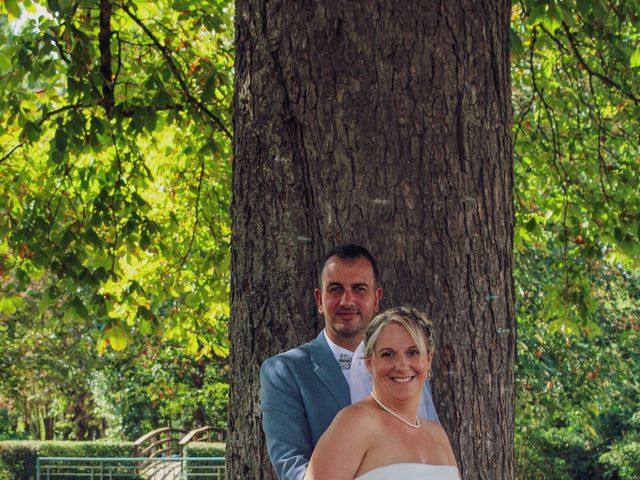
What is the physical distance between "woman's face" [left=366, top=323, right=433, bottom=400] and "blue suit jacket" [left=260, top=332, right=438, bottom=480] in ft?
1.34

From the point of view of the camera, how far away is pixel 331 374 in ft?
13.1

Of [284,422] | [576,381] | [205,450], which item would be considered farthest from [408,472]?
[205,450]

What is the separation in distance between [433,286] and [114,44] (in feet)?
19.3

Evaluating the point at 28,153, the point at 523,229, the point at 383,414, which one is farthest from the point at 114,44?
the point at 383,414

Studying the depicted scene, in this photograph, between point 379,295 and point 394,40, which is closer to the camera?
point 379,295

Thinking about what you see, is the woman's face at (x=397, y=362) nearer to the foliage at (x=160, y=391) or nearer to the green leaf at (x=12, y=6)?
the green leaf at (x=12, y=6)

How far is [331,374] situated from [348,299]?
0.28 meters

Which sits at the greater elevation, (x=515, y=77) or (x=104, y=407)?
(x=515, y=77)

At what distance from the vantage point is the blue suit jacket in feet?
12.7

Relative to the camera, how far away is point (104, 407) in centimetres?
3431

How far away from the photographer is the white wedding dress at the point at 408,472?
346 centimetres

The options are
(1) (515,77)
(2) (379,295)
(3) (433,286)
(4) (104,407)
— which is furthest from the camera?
(4) (104,407)

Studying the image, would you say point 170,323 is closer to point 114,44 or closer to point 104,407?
point 114,44

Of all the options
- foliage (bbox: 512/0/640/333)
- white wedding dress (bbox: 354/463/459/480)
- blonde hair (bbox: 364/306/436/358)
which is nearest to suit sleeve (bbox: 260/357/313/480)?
white wedding dress (bbox: 354/463/459/480)
